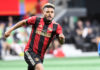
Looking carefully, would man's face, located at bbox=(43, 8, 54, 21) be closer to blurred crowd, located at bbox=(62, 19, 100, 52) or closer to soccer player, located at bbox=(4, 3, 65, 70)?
soccer player, located at bbox=(4, 3, 65, 70)

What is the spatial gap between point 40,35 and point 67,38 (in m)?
14.3

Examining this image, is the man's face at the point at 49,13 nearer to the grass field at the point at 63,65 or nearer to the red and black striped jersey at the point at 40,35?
the red and black striped jersey at the point at 40,35

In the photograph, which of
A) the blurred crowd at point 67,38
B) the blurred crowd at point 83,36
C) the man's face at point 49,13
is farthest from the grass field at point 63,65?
the man's face at point 49,13

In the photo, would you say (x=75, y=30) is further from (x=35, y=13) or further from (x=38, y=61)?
(x=38, y=61)

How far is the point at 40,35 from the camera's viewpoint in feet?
29.8

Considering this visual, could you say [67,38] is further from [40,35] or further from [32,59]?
[32,59]

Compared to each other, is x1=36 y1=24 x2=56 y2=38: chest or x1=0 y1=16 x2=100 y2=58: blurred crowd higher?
x1=36 y1=24 x2=56 y2=38: chest

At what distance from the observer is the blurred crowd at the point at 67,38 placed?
2130 cm

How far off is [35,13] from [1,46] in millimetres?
3293

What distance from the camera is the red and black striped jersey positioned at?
9.01 metres

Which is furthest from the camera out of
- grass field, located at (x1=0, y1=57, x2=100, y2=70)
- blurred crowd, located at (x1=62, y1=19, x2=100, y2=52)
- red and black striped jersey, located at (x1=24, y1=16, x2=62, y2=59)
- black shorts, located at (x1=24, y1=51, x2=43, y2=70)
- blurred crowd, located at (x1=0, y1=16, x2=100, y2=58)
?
blurred crowd, located at (x1=62, y1=19, x2=100, y2=52)

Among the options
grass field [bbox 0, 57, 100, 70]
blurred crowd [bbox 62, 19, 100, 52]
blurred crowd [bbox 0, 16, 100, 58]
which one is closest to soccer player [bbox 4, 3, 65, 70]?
grass field [bbox 0, 57, 100, 70]

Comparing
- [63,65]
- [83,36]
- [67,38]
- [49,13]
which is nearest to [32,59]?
[49,13]

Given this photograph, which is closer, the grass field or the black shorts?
the black shorts
